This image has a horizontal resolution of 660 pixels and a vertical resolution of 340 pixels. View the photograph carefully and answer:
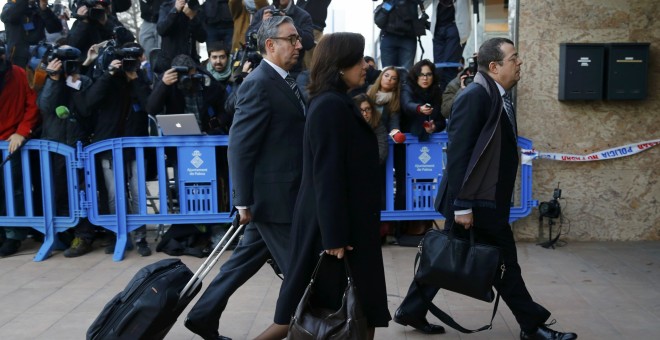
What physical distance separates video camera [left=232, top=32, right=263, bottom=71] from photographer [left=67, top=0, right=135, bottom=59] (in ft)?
4.77

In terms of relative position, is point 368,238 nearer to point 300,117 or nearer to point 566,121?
point 300,117

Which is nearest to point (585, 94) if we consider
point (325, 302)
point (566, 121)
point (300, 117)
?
point (566, 121)

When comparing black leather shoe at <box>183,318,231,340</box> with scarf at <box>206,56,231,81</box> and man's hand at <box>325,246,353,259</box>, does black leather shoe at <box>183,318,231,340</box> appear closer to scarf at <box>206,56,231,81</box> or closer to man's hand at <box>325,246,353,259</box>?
man's hand at <box>325,246,353,259</box>

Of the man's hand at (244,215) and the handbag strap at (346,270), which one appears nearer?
the handbag strap at (346,270)

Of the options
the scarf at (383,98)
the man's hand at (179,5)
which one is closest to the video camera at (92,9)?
the man's hand at (179,5)

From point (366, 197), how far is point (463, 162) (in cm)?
107

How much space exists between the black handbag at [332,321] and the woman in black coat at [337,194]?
107mm

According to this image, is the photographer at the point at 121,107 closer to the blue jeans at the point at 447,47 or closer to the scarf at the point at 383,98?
the scarf at the point at 383,98

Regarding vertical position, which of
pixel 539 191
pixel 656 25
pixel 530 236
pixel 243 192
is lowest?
pixel 530 236

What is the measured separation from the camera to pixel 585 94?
752 cm

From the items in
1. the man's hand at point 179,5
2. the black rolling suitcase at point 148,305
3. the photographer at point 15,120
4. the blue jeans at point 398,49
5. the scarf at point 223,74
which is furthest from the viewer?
the blue jeans at point 398,49

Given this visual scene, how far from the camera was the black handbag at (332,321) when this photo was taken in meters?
3.44

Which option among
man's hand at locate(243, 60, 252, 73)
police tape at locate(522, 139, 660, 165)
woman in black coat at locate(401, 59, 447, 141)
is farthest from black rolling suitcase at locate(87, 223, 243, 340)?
police tape at locate(522, 139, 660, 165)

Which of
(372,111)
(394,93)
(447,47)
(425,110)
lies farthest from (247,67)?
(447,47)
